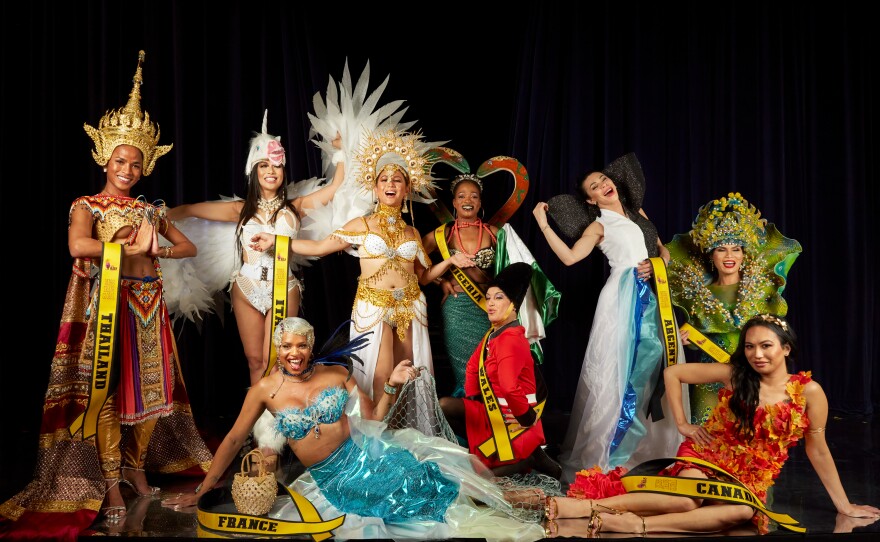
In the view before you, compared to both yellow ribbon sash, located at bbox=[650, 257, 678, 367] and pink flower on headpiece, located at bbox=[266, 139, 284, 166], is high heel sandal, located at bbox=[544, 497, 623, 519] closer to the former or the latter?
yellow ribbon sash, located at bbox=[650, 257, 678, 367]

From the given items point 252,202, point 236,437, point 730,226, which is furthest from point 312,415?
point 730,226

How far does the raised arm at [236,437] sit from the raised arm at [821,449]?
7.13 ft

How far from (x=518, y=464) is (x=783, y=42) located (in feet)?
11.5

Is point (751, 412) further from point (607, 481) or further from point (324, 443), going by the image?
point (324, 443)

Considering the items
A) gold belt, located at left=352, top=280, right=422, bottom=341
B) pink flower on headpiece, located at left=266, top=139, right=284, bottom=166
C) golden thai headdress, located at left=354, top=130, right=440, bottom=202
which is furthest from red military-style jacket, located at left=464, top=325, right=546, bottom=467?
pink flower on headpiece, located at left=266, top=139, right=284, bottom=166

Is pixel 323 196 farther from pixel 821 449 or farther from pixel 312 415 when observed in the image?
pixel 821 449

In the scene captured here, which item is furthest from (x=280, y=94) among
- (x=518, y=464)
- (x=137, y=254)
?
(x=518, y=464)

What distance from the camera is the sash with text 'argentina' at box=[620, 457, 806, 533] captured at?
3.18 m

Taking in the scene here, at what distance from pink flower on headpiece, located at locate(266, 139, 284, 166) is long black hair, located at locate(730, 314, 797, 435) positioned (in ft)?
7.70

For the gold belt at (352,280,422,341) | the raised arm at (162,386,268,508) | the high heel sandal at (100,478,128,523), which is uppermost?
the gold belt at (352,280,422,341)

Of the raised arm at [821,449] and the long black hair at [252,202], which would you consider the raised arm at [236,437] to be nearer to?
the long black hair at [252,202]

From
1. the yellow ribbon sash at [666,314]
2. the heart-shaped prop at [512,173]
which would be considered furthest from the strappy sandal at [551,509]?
the heart-shaped prop at [512,173]

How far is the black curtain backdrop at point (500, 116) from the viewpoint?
499 centimetres

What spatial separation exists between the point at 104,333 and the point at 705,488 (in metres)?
2.49
